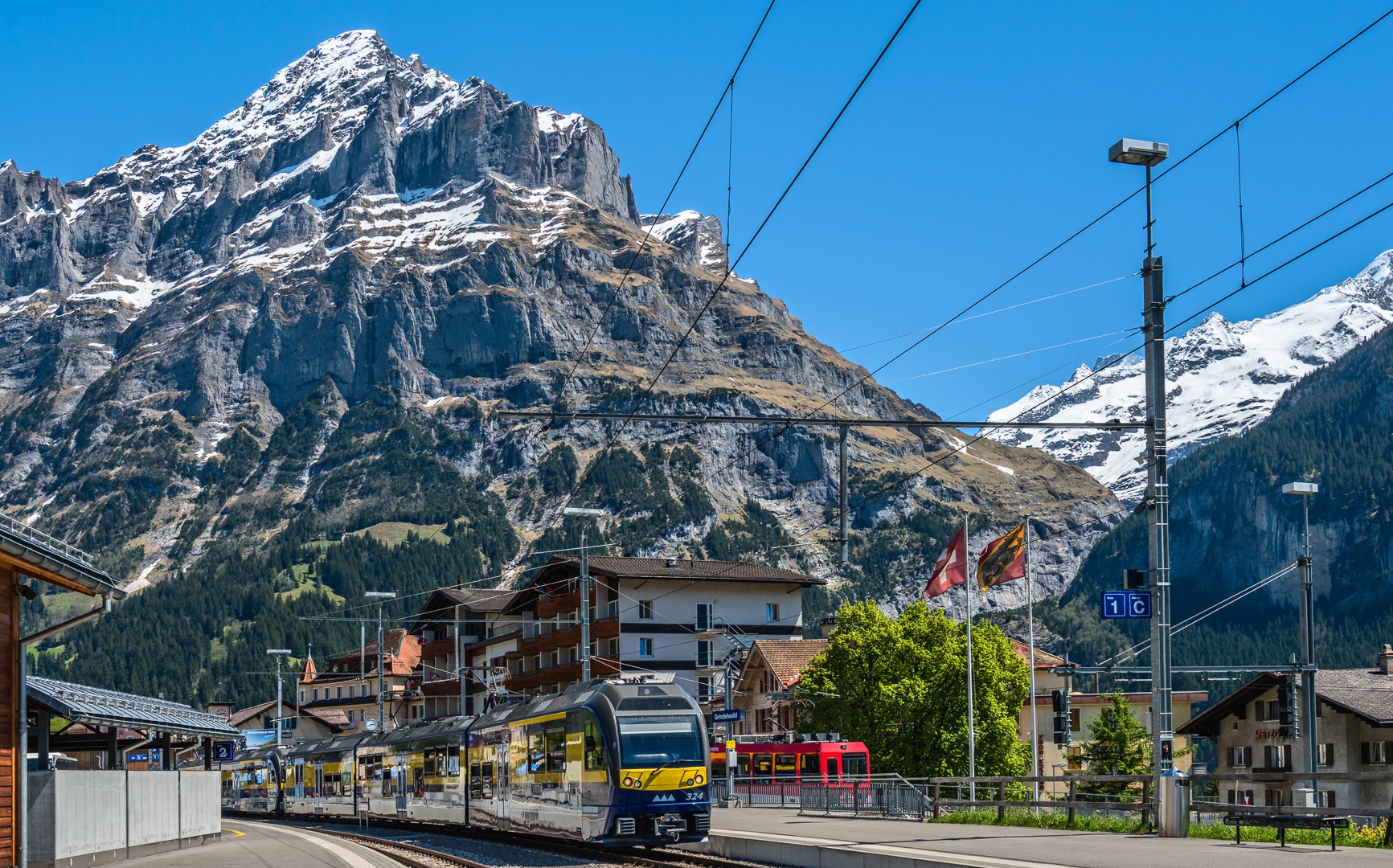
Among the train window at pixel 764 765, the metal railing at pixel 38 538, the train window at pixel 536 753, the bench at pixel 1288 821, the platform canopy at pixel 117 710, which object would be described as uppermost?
the metal railing at pixel 38 538

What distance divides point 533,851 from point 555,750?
279cm

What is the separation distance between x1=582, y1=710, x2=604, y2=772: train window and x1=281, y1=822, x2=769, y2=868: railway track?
1.96 metres

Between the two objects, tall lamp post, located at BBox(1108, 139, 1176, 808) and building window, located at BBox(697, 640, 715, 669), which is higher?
tall lamp post, located at BBox(1108, 139, 1176, 808)

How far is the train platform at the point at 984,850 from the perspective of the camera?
20.4 meters

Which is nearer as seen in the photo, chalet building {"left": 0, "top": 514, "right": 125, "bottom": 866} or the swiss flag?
chalet building {"left": 0, "top": 514, "right": 125, "bottom": 866}

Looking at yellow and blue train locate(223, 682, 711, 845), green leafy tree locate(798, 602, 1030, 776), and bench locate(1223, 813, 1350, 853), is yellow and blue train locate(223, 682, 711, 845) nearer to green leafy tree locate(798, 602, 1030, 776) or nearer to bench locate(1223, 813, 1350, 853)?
bench locate(1223, 813, 1350, 853)

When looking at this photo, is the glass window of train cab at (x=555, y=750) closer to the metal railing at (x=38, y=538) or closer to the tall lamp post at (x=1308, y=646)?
the metal railing at (x=38, y=538)

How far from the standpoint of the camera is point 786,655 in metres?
83.3

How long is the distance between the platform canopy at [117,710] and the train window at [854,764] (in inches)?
1106

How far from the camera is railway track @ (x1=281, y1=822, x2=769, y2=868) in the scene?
28875 mm

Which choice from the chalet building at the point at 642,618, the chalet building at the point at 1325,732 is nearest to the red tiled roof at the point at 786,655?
the chalet building at the point at 642,618

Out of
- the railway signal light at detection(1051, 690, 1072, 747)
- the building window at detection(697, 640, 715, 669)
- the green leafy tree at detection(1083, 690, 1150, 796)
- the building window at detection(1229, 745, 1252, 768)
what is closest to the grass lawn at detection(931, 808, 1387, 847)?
the railway signal light at detection(1051, 690, 1072, 747)

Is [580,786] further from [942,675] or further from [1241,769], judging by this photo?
[1241,769]

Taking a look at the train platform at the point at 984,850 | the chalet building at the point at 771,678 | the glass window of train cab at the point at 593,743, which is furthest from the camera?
the chalet building at the point at 771,678
